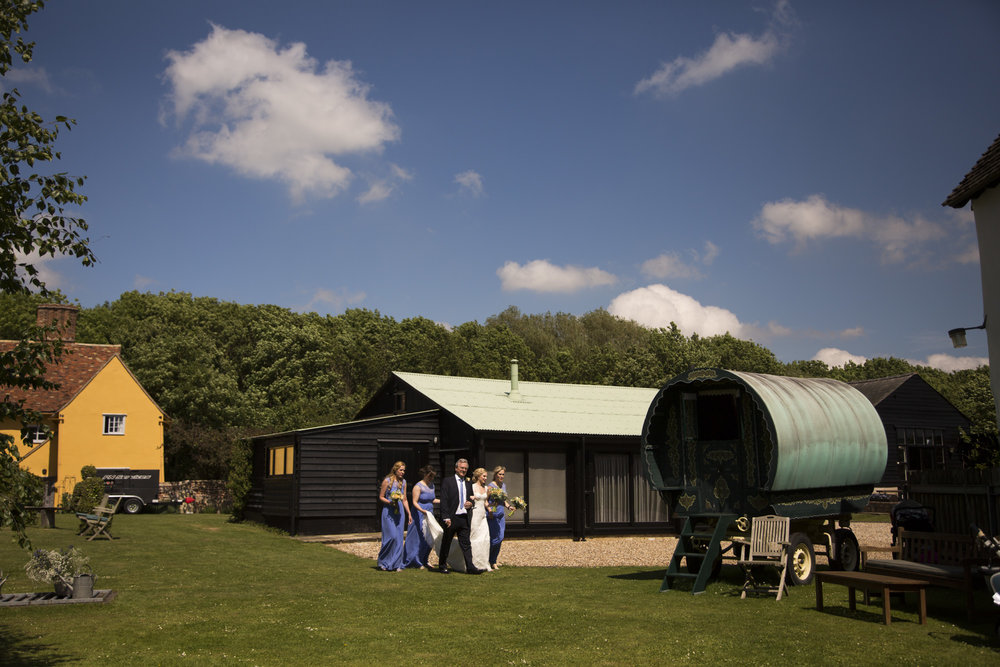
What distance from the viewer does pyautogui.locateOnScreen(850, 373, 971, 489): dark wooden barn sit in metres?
37.4

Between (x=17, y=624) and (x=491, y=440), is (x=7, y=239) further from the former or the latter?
(x=491, y=440)

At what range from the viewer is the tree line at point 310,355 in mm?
45062

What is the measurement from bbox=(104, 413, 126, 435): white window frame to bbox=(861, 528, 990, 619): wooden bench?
105 ft

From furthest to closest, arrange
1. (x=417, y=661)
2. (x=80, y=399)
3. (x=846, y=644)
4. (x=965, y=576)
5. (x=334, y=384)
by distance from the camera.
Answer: (x=334, y=384) → (x=80, y=399) → (x=965, y=576) → (x=846, y=644) → (x=417, y=661)

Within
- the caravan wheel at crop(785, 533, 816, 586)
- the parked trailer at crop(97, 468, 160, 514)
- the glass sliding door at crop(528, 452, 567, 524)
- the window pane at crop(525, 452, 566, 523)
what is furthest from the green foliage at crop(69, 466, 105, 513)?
the caravan wheel at crop(785, 533, 816, 586)

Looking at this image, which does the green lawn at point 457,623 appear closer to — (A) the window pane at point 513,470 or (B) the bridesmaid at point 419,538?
(B) the bridesmaid at point 419,538

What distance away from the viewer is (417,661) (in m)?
7.46

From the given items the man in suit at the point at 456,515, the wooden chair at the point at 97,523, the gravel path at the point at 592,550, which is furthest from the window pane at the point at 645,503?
the wooden chair at the point at 97,523

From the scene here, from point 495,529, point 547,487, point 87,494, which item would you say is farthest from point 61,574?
point 87,494

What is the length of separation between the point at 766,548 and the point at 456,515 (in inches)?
203

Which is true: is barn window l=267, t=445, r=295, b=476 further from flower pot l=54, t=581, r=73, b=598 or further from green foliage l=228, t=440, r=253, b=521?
flower pot l=54, t=581, r=73, b=598

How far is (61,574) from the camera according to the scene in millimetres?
10383

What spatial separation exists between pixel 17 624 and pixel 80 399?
1124 inches

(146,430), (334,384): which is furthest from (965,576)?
(334,384)
